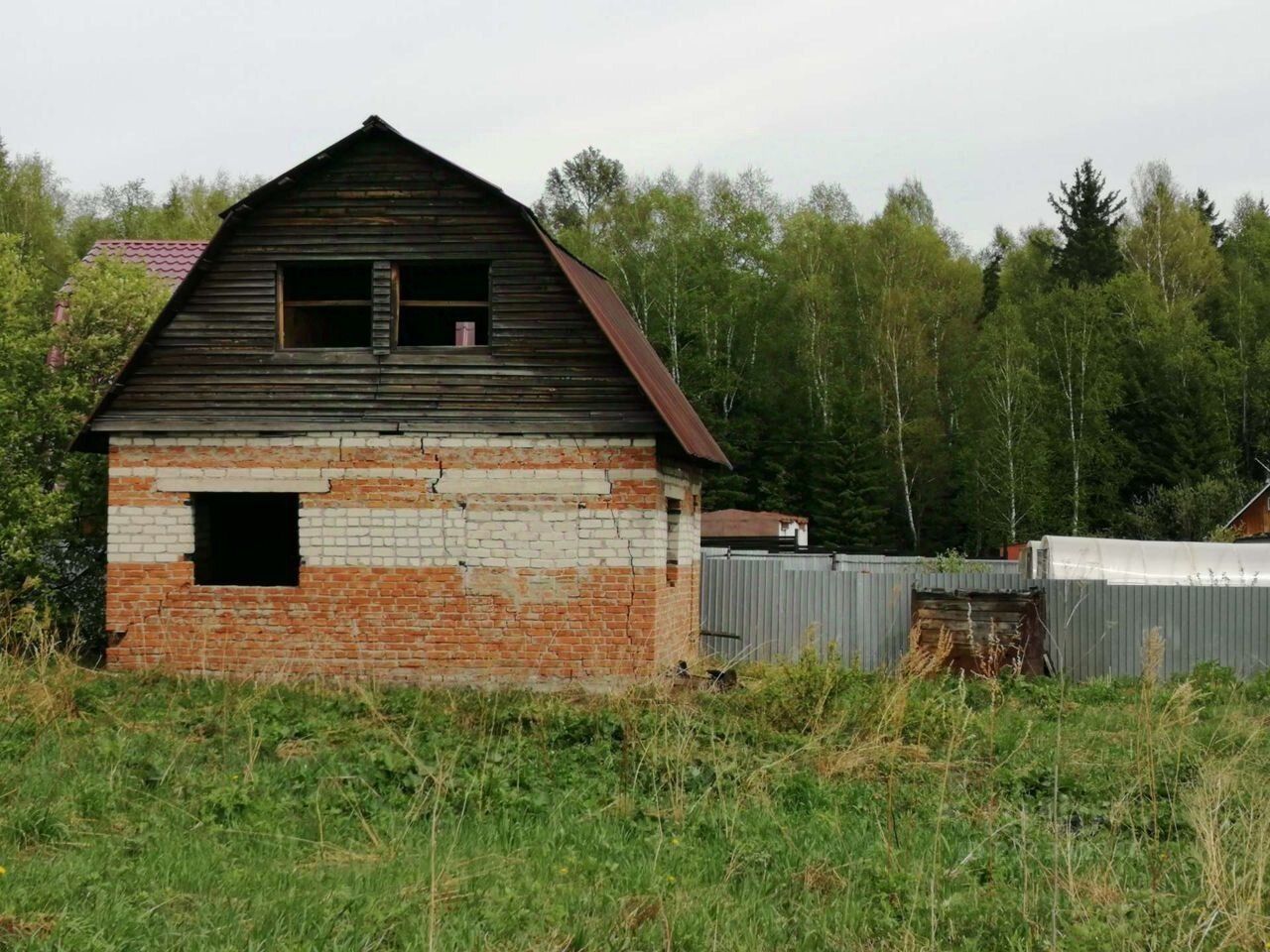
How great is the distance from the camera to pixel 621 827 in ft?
24.6

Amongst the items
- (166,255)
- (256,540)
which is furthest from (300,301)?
(166,255)

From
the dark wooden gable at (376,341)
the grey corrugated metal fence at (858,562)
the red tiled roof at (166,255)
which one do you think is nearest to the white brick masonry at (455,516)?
the dark wooden gable at (376,341)

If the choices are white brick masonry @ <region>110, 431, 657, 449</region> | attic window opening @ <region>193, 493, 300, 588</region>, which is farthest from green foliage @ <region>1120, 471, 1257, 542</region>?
white brick masonry @ <region>110, 431, 657, 449</region>

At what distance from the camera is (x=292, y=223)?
14781 mm

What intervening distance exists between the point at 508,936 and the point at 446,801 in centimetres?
243

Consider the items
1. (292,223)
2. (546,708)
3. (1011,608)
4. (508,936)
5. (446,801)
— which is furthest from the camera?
(1011,608)

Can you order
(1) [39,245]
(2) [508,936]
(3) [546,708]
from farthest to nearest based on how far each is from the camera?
(1) [39,245], (3) [546,708], (2) [508,936]

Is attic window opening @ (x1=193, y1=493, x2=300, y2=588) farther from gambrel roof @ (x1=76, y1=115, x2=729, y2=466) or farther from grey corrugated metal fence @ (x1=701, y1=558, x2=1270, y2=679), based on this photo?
grey corrugated metal fence @ (x1=701, y1=558, x2=1270, y2=679)

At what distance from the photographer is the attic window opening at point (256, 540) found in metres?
17.8

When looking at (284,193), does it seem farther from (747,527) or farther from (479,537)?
(747,527)

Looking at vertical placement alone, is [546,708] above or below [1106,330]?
below

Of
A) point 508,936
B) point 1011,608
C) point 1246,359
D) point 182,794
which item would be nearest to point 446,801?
point 182,794

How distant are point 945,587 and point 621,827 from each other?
482 inches

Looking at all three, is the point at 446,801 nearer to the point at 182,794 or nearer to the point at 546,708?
the point at 182,794
